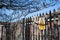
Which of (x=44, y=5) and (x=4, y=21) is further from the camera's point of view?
(x=4, y=21)

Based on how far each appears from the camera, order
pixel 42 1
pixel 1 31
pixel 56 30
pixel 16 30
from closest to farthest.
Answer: pixel 56 30, pixel 42 1, pixel 16 30, pixel 1 31

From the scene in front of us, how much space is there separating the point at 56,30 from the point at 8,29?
16.9ft

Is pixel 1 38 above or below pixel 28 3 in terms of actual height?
below

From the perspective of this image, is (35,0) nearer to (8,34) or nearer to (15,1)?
(15,1)

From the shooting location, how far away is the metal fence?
12.2ft

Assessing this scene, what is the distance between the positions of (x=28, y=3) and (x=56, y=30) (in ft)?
9.87

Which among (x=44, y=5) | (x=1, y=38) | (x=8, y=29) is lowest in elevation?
(x=1, y=38)

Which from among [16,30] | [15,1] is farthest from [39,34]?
[16,30]

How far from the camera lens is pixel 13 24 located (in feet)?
27.5

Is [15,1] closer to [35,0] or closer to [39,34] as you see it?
[35,0]

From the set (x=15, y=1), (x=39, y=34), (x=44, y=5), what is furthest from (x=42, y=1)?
(x=39, y=34)

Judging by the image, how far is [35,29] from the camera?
5.27m

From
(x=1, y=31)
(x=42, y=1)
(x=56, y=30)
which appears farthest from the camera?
(x=1, y=31)

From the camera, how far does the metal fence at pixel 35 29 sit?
3.70 meters
